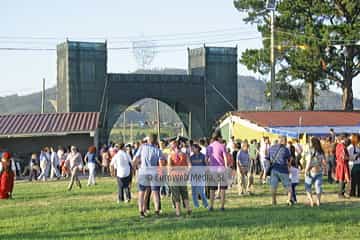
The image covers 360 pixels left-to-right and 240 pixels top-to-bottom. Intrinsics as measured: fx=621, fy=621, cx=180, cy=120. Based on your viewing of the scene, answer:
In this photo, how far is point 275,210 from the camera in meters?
14.1

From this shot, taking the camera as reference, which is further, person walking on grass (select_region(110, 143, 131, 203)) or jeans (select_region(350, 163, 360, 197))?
jeans (select_region(350, 163, 360, 197))

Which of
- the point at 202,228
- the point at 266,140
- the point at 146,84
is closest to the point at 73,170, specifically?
the point at 266,140

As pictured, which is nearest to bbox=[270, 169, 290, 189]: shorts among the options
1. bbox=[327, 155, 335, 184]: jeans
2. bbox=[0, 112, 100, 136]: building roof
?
bbox=[327, 155, 335, 184]: jeans

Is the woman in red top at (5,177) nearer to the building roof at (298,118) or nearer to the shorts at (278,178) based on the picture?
the shorts at (278,178)

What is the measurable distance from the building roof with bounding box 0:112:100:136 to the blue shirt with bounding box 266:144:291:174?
19.7 meters

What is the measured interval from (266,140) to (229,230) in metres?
→ 11.8

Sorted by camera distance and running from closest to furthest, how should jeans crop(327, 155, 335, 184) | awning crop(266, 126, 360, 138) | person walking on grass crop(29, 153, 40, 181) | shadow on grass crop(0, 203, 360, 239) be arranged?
shadow on grass crop(0, 203, 360, 239), jeans crop(327, 155, 335, 184), awning crop(266, 126, 360, 138), person walking on grass crop(29, 153, 40, 181)

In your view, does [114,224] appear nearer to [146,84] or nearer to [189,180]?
[189,180]

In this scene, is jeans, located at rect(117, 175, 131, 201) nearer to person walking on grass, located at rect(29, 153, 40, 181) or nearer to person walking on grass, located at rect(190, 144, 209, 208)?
person walking on grass, located at rect(190, 144, 209, 208)

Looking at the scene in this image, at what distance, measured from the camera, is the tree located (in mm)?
38875

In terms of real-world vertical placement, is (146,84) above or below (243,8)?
below

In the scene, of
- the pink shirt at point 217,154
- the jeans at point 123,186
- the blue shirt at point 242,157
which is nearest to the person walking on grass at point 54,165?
the jeans at point 123,186

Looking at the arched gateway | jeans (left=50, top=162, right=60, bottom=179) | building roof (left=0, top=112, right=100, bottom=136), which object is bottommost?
jeans (left=50, top=162, right=60, bottom=179)

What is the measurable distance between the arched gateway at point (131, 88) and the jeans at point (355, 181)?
23859 millimetres
